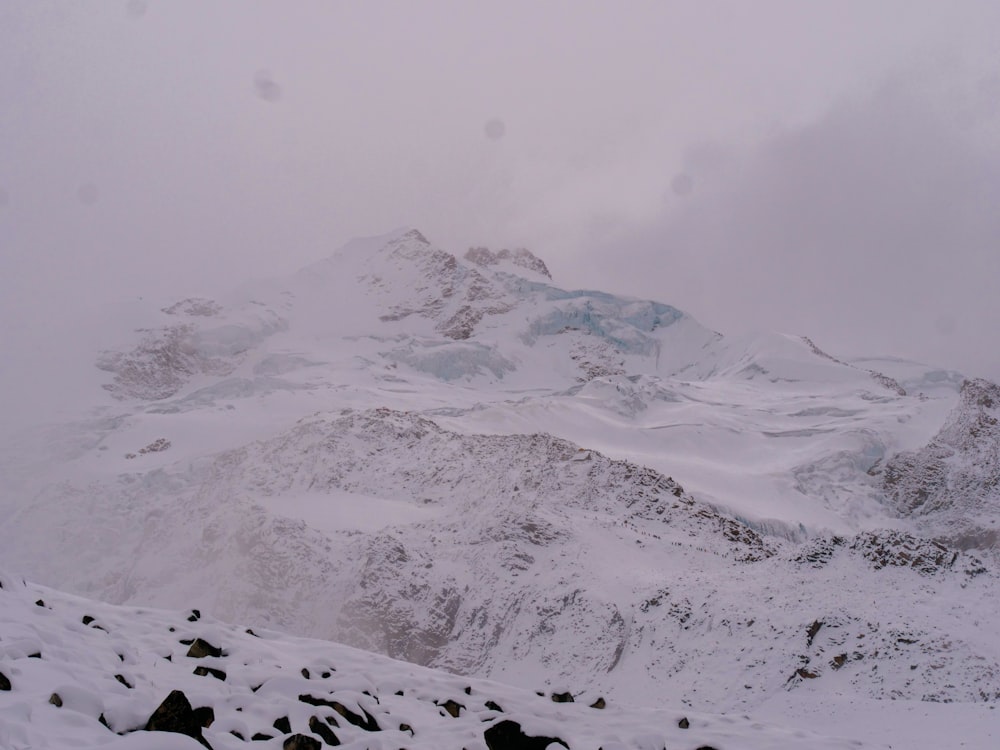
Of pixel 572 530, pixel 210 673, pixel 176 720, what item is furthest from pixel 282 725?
pixel 572 530

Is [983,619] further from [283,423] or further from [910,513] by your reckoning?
[283,423]

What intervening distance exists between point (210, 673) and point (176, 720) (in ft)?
9.90

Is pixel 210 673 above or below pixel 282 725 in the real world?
below

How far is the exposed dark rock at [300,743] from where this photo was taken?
7.92 meters

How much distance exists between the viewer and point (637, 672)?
31.1m

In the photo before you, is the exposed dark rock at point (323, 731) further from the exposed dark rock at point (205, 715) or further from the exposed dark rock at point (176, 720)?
the exposed dark rock at point (176, 720)

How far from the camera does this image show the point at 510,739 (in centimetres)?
982

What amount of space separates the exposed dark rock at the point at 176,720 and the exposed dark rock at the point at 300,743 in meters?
0.97

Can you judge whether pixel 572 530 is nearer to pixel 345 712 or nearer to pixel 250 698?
pixel 345 712

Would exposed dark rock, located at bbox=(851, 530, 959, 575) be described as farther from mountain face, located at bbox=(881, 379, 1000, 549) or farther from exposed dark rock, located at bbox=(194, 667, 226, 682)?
mountain face, located at bbox=(881, 379, 1000, 549)

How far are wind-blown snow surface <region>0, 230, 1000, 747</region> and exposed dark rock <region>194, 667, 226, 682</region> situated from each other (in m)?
15.8

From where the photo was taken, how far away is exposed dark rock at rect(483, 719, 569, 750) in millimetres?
9727

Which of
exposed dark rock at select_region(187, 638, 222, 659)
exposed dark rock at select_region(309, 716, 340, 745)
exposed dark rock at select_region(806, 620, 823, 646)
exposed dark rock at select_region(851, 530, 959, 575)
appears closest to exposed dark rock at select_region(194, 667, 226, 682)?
exposed dark rock at select_region(187, 638, 222, 659)

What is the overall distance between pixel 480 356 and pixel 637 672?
146374 mm
